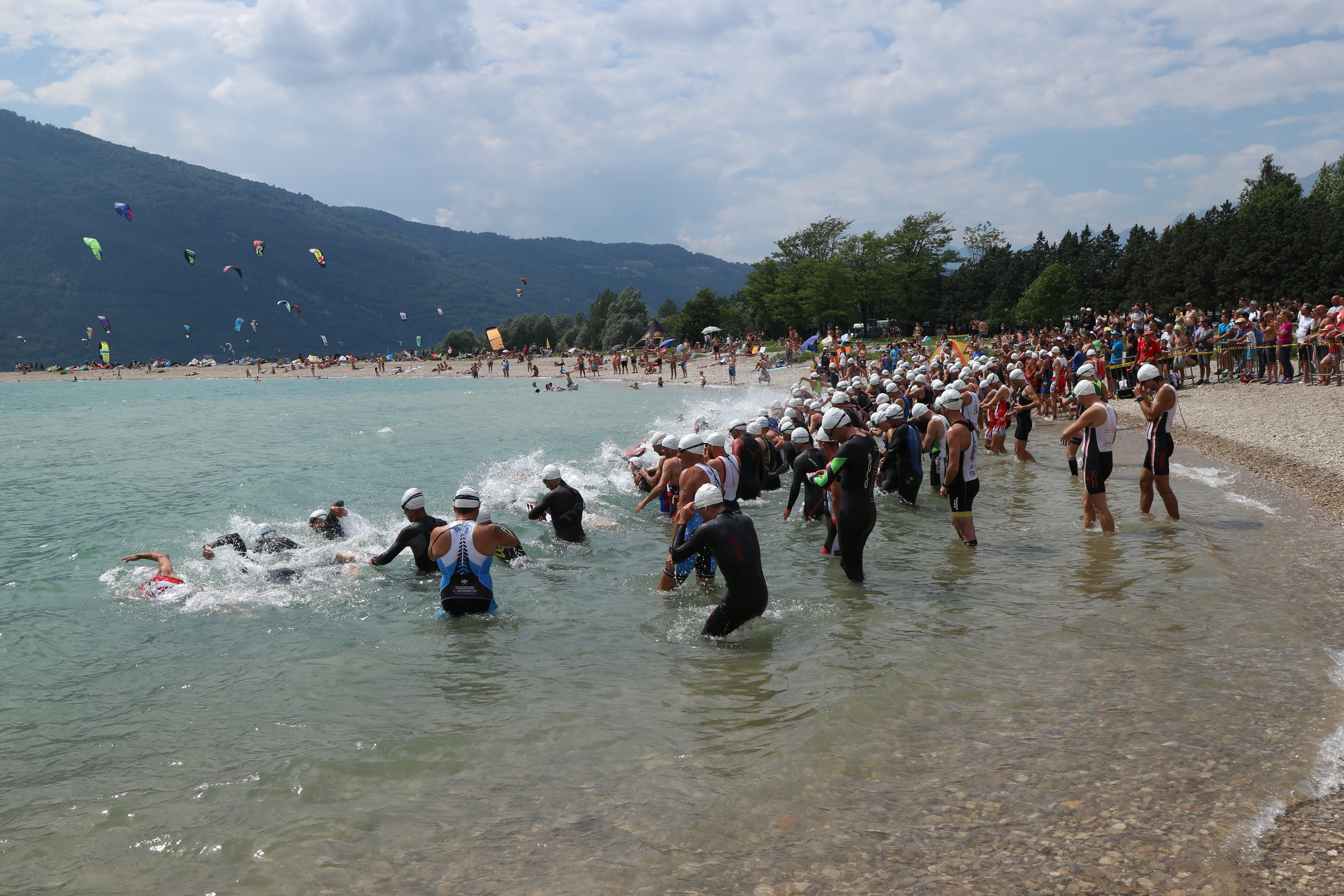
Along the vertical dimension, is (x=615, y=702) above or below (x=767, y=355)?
below

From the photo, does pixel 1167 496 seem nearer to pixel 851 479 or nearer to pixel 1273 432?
pixel 851 479

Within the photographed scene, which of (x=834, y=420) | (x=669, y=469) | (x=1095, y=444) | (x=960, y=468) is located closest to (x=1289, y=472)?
(x=1095, y=444)

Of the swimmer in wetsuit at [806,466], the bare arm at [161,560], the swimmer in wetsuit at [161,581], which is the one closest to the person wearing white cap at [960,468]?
the swimmer in wetsuit at [806,466]

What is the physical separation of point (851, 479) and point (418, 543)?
4946mm

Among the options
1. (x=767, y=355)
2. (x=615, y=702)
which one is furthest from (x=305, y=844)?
(x=767, y=355)

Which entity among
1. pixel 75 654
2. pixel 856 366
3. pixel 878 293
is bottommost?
pixel 75 654

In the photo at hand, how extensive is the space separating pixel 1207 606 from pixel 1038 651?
6.58 feet

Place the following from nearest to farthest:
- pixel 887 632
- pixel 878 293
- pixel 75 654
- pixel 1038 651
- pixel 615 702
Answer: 1. pixel 615 702
2. pixel 1038 651
3. pixel 887 632
4. pixel 75 654
5. pixel 878 293

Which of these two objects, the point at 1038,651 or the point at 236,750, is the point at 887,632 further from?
the point at 236,750

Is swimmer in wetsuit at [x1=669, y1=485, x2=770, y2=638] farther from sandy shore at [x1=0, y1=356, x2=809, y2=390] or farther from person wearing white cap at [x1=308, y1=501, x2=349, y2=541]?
sandy shore at [x1=0, y1=356, x2=809, y2=390]

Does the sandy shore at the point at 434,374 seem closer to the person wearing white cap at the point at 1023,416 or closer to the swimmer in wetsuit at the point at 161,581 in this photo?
the person wearing white cap at the point at 1023,416

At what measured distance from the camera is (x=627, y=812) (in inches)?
175

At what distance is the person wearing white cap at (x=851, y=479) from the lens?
7.38 metres

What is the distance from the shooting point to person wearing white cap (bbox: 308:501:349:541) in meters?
11.2
